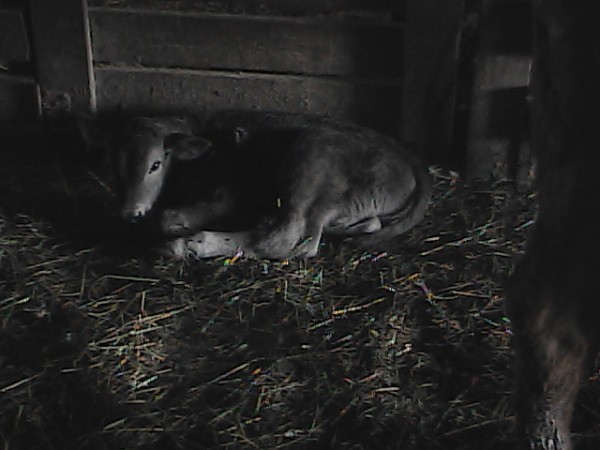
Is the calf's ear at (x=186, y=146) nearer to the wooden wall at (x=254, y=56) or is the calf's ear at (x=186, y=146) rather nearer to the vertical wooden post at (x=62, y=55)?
the wooden wall at (x=254, y=56)

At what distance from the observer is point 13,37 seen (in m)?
4.57

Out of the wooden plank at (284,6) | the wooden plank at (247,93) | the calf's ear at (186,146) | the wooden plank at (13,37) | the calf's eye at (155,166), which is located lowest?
the calf's eye at (155,166)

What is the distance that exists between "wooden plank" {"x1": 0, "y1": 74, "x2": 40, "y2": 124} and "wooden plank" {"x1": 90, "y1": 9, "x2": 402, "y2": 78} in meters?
0.42

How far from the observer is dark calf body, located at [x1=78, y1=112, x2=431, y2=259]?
382 centimetres

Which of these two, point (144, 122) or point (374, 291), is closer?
point (374, 291)

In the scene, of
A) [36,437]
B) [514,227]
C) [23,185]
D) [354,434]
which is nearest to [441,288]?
[514,227]

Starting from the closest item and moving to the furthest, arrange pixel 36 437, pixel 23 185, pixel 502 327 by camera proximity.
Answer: pixel 36 437 < pixel 502 327 < pixel 23 185

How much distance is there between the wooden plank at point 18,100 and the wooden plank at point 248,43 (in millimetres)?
420

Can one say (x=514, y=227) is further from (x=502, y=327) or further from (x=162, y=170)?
(x=162, y=170)

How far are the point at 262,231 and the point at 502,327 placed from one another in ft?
3.52

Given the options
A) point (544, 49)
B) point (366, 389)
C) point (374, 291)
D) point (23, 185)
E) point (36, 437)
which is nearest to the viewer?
point (544, 49)

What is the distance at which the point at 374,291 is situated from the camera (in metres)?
3.54

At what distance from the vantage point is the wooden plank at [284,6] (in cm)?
439

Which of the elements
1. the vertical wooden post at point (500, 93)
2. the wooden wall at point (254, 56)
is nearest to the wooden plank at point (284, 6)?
the wooden wall at point (254, 56)
